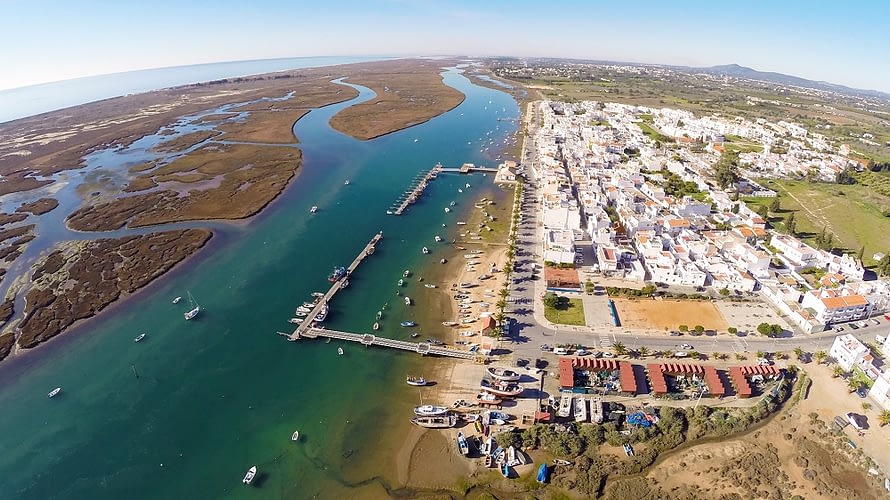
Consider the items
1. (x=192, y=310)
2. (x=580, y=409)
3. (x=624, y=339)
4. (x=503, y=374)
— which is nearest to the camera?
(x=580, y=409)

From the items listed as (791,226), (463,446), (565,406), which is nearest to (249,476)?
(463,446)

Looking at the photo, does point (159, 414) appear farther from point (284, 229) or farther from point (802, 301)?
point (802, 301)

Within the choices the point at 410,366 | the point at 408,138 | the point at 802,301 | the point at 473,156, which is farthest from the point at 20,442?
the point at 408,138

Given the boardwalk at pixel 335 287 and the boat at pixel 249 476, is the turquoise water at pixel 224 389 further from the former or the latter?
the boardwalk at pixel 335 287

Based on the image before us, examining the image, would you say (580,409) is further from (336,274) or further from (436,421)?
(336,274)

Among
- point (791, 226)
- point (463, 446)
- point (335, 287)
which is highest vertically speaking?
point (791, 226)

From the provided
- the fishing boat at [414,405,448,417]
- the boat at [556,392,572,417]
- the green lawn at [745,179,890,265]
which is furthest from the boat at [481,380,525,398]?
the green lawn at [745,179,890,265]

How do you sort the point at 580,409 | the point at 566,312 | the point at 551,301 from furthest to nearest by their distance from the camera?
the point at 551,301
the point at 566,312
the point at 580,409

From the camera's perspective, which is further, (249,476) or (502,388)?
(502,388)
